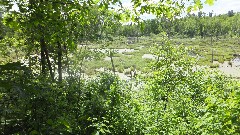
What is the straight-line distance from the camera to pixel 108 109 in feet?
26.5

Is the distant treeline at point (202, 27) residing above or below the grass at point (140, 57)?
above

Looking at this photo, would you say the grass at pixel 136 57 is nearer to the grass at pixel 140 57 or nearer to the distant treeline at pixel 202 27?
the grass at pixel 140 57

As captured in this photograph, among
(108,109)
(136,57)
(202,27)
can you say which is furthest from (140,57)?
(202,27)

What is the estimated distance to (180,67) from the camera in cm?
1467

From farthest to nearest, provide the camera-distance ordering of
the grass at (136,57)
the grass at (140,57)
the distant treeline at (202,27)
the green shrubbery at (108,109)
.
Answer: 1. the distant treeline at (202,27)
2. the grass at (140,57)
3. the grass at (136,57)
4. the green shrubbery at (108,109)

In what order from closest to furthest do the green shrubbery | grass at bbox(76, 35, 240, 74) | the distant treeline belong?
the green shrubbery
grass at bbox(76, 35, 240, 74)
the distant treeline

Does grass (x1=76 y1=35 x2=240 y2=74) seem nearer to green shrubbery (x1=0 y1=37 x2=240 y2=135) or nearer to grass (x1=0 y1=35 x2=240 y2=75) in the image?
grass (x1=0 y1=35 x2=240 y2=75)

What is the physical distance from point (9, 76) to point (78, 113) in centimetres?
500

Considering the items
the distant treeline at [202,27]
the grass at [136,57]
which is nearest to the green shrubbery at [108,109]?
the grass at [136,57]

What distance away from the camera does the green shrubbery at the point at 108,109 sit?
4190 mm

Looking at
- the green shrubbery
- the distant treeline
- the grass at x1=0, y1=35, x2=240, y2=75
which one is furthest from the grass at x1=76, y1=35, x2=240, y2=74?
the distant treeline

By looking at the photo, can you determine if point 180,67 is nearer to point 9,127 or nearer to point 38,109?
point 38,109

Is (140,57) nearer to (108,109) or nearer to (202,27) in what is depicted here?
(108,109)

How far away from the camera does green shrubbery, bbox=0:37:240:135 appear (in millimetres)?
4190
